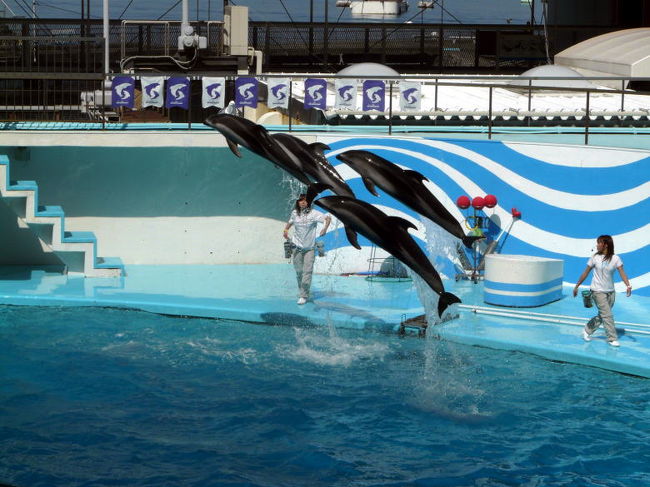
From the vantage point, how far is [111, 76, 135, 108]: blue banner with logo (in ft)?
66.1

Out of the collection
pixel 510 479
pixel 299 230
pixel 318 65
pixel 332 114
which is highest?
pixel 318 65

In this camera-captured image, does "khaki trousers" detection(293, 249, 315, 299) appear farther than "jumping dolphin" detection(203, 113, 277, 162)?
Yes

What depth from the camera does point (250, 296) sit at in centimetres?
1867

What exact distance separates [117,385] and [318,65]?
27.0m

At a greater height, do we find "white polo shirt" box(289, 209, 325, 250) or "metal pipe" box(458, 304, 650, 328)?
"white polo shirt" box(289, 209, 325, 250)

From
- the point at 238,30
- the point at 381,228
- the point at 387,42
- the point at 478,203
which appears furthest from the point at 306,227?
the point at 387,42

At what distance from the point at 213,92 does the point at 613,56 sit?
41.1 feet

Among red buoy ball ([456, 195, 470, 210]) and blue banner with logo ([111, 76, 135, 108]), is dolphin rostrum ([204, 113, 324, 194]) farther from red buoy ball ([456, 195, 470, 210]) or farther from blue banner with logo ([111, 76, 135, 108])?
blue banner with logo ([111, 76, 135, 108])

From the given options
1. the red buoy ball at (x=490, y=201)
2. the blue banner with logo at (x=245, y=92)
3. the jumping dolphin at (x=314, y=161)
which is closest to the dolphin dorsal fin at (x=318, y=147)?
the jumping dolphin at (x=314, y=161)

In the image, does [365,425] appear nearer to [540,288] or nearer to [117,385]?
[117,385]

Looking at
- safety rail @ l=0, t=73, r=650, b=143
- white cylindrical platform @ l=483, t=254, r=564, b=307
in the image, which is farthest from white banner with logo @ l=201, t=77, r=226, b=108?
white cylindrical platform @ l=483, t=254, r=564, b=307

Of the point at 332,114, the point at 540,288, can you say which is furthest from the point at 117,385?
the point at 332,114

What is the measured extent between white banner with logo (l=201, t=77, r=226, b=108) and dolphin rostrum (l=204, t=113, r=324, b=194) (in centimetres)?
663

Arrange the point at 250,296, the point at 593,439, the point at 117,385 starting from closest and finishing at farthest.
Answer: the point at 593,439 < the point at 117,385 < the point at 250,296
